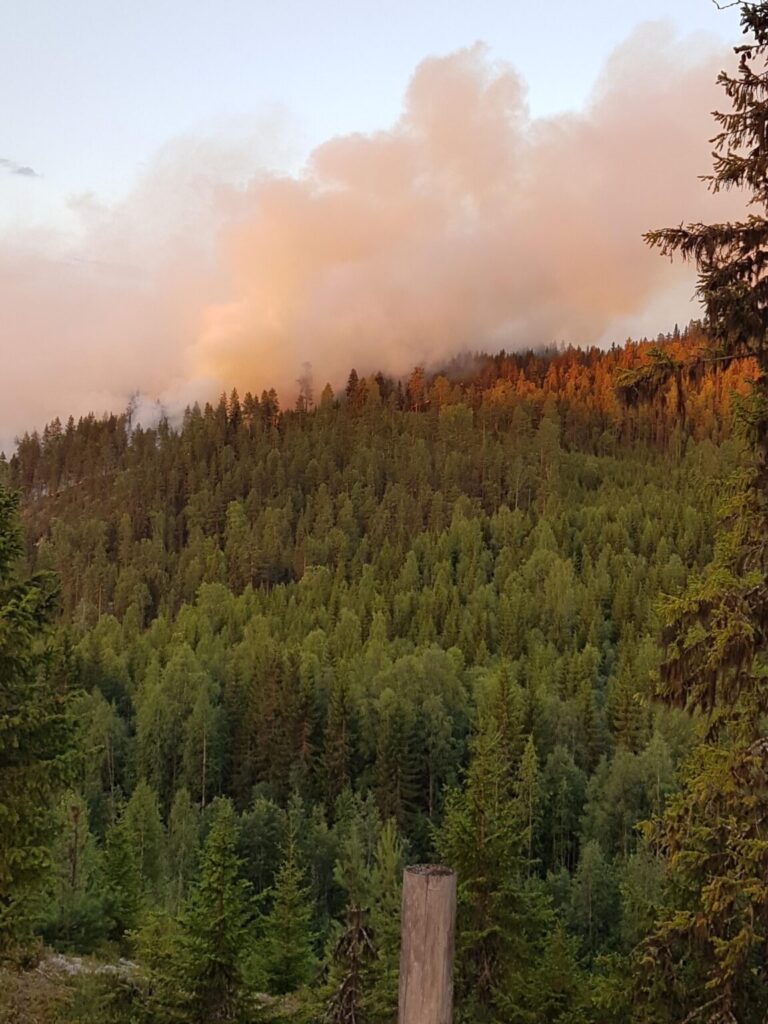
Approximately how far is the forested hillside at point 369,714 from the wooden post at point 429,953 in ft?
18.5

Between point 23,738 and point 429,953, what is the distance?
41.2 ft

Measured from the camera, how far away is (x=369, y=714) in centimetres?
7638

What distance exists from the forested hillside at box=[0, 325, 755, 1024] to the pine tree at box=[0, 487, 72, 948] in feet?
2.13

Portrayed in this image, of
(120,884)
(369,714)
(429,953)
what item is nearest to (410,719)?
(369,714)

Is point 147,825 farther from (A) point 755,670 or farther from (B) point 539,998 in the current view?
(A) point 755,670

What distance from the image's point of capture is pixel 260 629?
10781cm

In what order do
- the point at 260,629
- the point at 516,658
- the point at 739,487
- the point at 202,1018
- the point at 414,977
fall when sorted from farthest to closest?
the point at 260,629
the point at 516,658
the point at 202,1018
the point at 739,487
the point at 414,977

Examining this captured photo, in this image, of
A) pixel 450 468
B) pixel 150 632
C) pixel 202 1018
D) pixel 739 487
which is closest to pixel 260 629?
pixel 150 632

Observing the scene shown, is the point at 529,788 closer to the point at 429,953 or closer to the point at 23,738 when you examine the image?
the point at 23,738

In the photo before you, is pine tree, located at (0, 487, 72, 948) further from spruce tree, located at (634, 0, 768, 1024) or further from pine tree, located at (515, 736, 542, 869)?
pine tree, located at (515, 736, 542, 869)

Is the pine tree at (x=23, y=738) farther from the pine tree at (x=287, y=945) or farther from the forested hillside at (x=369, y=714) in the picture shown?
the pine tree at (x=287, y=945)

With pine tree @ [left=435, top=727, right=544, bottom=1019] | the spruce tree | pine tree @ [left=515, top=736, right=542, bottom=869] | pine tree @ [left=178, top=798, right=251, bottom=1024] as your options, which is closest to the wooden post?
the spruce tree

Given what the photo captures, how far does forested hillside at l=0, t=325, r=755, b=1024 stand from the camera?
18969 mm

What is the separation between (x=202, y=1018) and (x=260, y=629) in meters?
92.3
